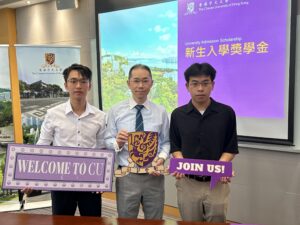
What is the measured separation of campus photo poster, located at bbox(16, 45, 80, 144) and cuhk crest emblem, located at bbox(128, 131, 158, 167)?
92.3 inches

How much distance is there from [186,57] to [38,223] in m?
2.48

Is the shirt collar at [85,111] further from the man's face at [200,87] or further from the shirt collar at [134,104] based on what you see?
the man's face at [200,87]

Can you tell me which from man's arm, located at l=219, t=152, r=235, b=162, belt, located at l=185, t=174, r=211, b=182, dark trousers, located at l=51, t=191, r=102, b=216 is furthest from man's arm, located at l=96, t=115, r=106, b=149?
man's arm, located at l=219, t=152, r=235, b=162

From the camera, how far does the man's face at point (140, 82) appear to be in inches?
86.8

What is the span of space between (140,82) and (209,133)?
53 centimetres

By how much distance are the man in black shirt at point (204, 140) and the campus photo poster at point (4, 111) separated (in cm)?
271

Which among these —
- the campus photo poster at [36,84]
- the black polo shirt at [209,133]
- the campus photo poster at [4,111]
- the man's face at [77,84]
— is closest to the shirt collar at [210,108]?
the black polo shirt at [209,133]

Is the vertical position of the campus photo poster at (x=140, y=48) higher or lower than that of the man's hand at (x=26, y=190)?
higher

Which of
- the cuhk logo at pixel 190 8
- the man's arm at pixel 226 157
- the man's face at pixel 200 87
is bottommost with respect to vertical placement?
the man's arm at pixel 226 157

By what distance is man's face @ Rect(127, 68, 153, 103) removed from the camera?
86.8 inches

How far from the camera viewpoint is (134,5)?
4.25m

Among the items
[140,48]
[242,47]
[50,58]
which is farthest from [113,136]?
[50,58]

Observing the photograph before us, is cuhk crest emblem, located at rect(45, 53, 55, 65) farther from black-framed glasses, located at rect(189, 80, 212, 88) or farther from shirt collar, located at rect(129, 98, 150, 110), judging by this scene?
black-framed glasses, located at rect(189, 80, 212, 88)

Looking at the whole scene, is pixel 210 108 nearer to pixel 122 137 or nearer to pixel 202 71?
pixel 202 71
